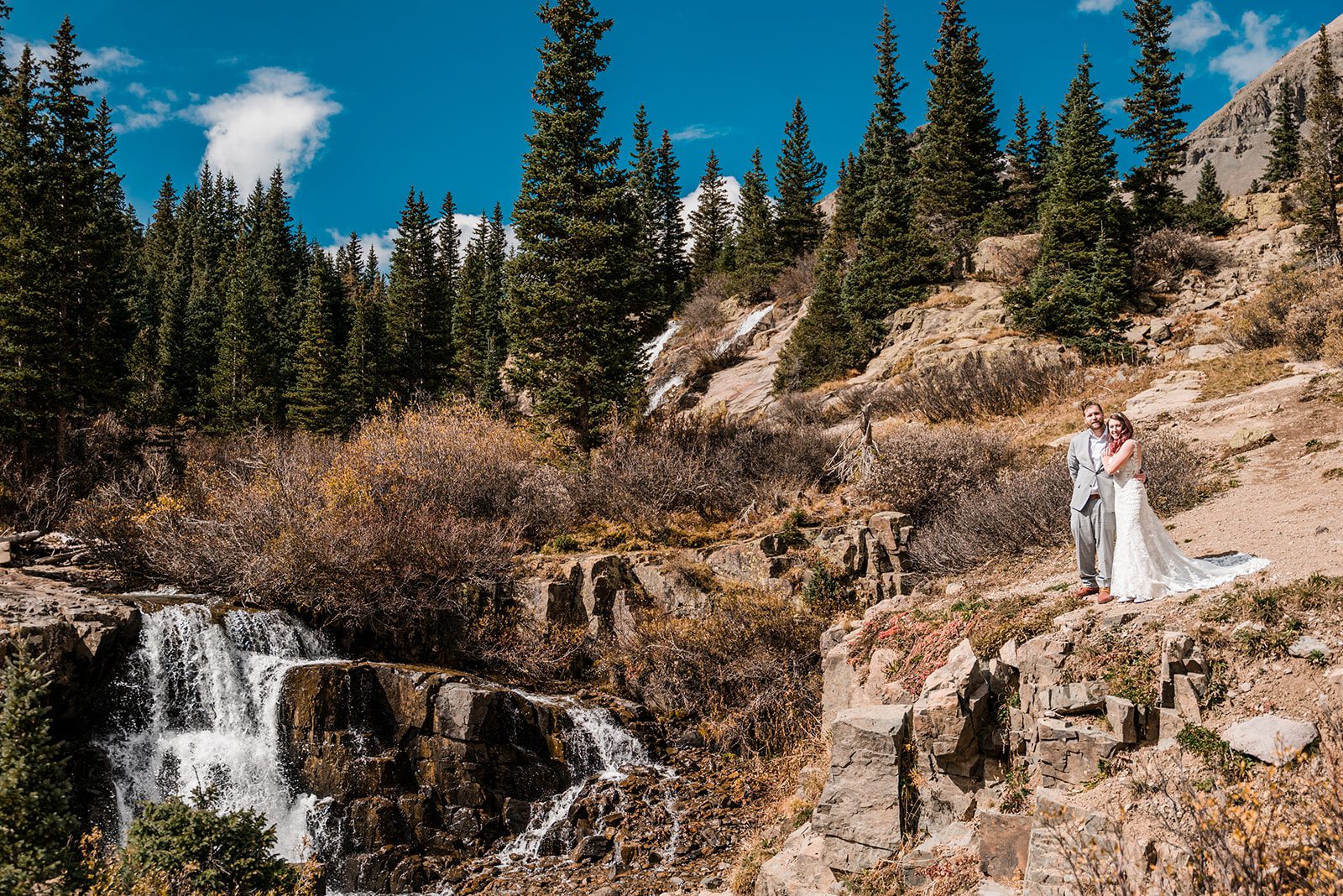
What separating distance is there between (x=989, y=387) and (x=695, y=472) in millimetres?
9347

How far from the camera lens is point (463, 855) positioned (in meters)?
11.5

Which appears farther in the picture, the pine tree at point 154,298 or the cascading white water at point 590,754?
the pine tree at point 154,298

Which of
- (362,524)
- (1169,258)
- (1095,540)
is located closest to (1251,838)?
(1095,540)

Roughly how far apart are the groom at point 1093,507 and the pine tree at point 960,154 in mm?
28703

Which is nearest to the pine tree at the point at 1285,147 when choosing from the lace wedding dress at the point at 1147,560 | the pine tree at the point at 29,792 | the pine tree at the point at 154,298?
the lace wedding dress at the point at 1147,560

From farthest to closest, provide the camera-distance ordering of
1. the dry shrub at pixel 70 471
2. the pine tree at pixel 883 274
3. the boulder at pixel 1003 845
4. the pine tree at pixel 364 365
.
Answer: the pine tree at pixel 364 365, the pine tree at pixel 883 274, the dry shrub at pixel 70 471, the boulder at pixel 1003 845

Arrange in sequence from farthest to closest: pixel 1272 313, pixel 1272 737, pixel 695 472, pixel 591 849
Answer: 1. pixel 1272 313
2. pixel 695 472
3. pixel 591 849
4. pixel 1272 737

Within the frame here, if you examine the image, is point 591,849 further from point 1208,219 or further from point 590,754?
point 1208,219

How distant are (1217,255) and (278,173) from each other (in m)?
77.1

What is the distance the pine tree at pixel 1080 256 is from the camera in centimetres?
2470

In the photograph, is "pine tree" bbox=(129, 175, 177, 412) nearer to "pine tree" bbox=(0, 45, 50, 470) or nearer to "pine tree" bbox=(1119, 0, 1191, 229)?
"pine tree" bbox=(0, 45, 50, 470)

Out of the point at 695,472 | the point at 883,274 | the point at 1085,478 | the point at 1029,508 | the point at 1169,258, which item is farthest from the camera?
the point at 883,274

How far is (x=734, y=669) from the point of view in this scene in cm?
1450

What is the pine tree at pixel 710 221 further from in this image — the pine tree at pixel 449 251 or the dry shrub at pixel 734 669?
the dry shrub at pixel 734 669
